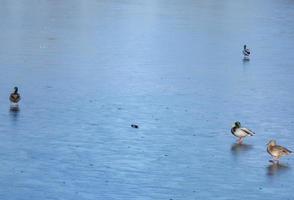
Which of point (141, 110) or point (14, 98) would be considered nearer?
point (14, 98)

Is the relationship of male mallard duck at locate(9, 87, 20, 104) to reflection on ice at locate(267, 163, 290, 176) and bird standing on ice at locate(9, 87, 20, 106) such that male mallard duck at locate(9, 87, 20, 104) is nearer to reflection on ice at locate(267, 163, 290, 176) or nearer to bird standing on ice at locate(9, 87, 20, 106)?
bird standing on ice at locate(9, 87, 20, 106)

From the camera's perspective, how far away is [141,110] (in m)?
18.8

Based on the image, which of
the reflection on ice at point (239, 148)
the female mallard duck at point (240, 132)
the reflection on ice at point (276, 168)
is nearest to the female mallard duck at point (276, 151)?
the reflection on ice at point (276, 168)

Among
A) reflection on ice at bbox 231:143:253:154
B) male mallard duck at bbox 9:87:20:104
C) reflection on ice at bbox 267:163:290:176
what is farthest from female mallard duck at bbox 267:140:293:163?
male mallard duck at bbox 9:87:20:104

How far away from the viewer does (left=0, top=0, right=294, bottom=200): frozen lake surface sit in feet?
43.6

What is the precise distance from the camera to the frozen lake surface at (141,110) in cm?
1329

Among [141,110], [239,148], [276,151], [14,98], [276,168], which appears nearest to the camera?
[276,168]

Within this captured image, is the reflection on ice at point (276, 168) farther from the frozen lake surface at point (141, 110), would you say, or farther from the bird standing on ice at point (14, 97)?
the bird standing on ice at point (14, 97)

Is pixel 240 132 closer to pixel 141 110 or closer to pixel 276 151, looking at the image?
pixel 276 151

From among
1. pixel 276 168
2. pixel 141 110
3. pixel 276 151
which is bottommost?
pixel 276 168

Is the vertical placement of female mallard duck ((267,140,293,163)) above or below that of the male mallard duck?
below

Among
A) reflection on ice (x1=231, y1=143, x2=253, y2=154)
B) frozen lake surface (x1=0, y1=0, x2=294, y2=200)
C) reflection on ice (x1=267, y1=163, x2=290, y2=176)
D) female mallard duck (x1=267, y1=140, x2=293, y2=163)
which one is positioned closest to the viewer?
frozen lake surface (x1=0, y1=0, x2=294, y2=200)

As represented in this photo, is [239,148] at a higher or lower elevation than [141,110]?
lower

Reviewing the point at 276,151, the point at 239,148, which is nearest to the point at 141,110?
the point at 239,148
